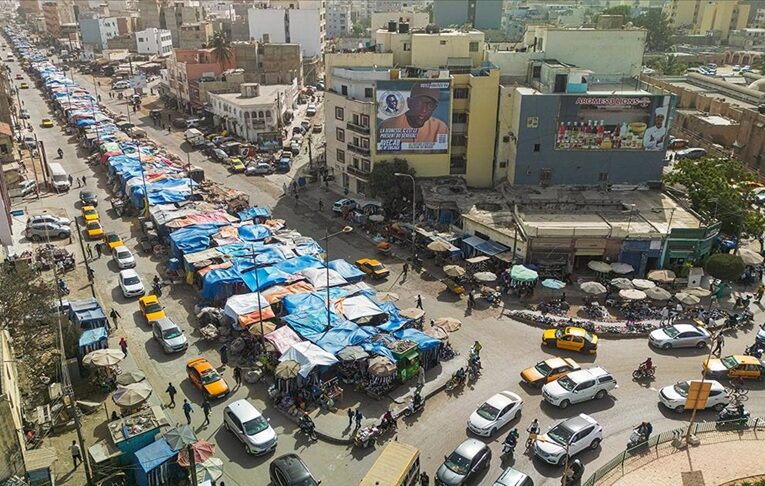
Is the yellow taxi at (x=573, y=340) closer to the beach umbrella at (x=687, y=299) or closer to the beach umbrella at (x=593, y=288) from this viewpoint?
the beach umbrella at (x=593, y=288)

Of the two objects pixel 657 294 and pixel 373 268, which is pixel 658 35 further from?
pixel 373 268

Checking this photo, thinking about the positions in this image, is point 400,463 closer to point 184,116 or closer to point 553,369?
point 553,369

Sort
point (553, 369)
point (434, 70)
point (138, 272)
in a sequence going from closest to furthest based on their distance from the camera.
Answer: point (553, 369) < point (138, 272) < point (434, 70)

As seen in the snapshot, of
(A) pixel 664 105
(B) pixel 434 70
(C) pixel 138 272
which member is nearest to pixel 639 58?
(A) pixel 664 105

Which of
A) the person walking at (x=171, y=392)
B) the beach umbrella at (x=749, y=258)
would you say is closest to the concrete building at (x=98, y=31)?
the person walking at (x=171, y=392)

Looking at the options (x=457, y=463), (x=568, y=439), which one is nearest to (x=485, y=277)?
(x=568, y=439)
